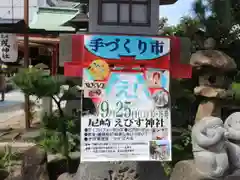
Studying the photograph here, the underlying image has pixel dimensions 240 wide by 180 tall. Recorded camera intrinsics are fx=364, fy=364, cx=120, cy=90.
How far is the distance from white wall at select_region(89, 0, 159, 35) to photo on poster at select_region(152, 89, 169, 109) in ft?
2.20

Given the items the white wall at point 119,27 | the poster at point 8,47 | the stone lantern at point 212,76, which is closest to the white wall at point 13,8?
the poster at point 8,47

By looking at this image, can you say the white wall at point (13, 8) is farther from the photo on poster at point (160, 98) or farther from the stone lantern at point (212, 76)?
the photo on poster at point (160, 98)

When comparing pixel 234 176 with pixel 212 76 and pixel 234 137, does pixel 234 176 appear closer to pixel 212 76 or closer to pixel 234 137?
pixel 234 137

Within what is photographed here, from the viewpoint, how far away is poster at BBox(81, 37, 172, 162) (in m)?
3.25

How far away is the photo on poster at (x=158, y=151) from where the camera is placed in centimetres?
333

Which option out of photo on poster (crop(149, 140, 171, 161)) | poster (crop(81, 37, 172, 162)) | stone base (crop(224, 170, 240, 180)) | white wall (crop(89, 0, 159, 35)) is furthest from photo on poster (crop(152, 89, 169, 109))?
stone base (crop(224, 170, 240, 180))

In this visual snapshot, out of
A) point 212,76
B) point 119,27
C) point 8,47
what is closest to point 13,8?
point 8,47

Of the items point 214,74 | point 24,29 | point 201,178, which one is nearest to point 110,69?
point 201,178

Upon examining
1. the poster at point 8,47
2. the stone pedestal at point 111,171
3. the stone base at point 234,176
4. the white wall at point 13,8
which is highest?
the white wall at point 13,8

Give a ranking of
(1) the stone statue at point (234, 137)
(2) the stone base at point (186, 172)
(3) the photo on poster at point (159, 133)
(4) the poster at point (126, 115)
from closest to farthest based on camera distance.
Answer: (4) the poster at point (126, 115)
(3) the photo on poster at point (159, 133)
(2) the stone base at point (186, 172)
(1) the stone statue at point (234, 137)

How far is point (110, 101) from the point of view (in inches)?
129

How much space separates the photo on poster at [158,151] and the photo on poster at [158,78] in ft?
1.70

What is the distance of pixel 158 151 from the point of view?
3.34 meters

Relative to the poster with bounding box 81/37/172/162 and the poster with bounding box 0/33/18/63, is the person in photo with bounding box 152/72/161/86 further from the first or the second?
the poster with bounding box 0/33/18/63
